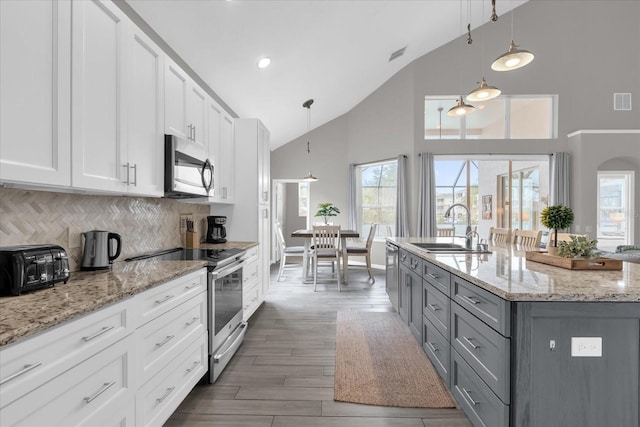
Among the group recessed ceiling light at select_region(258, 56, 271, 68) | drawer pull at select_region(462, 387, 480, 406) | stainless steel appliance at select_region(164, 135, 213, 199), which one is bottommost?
drawer pull at select_region(462, 387, 480, 406)

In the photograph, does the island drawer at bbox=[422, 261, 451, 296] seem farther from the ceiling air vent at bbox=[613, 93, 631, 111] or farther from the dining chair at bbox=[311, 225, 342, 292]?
the ceiling air vent at bbox=[613, 93, 631, 111]

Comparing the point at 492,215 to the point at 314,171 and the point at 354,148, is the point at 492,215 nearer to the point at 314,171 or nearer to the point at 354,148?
the point at 354,148

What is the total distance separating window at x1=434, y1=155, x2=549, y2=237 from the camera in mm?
6805

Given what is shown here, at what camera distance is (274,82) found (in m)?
4.25

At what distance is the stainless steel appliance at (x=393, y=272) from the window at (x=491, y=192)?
363cm

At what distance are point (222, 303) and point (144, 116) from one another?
1.35 metres

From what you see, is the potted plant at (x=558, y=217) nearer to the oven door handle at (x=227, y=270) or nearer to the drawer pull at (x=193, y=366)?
the oven door handle at (x=227, y=270)

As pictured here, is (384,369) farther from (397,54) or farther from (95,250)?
(397,54)

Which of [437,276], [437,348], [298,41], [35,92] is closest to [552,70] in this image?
[298,41]

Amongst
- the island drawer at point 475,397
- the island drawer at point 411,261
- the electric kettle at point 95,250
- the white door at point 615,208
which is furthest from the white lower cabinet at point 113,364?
the white door at point 615,208

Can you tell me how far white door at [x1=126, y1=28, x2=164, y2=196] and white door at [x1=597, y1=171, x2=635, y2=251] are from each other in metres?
7.10

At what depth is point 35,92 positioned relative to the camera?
3.92 feet

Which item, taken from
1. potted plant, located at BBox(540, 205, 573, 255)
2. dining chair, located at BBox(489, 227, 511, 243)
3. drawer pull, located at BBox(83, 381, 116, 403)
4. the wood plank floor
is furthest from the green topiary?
drawer pull, located at BBox(83, 381, 116, 403)

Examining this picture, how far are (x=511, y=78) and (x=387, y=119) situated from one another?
2.37 meters
